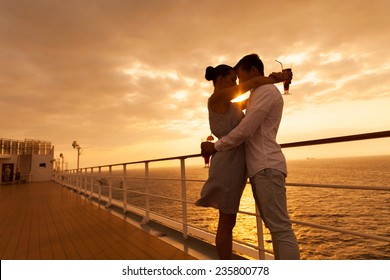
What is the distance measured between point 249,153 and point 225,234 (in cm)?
46

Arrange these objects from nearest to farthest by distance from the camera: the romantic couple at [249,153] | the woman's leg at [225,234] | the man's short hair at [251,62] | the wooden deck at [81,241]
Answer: the romantic couple at [249,153] < the man's short hair at [251,62] < the woman's leg at [225,234] < the wooden deck at [81,241]

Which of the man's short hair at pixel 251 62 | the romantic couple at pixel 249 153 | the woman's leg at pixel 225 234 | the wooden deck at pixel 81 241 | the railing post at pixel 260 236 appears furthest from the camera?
the wooden deck at pixel 81 241

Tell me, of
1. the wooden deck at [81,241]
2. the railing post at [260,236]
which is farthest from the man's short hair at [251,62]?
the wooden deck at [81,241]

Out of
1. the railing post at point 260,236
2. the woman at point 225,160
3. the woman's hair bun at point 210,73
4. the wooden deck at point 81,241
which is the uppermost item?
the woman's hair bun at point 210,73

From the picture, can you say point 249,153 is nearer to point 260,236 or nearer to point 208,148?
point 208,148

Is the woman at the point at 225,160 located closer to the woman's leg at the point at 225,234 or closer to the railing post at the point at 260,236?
the woman's leg at the point at 225,234

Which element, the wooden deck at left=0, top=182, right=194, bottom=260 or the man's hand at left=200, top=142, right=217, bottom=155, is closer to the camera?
the man's hand at left=200, top=142, right=217, bottom=155

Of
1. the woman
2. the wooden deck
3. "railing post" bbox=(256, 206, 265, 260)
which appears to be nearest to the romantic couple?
the woman

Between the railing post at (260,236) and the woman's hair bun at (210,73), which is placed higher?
the woman's hair bun at (210,73)

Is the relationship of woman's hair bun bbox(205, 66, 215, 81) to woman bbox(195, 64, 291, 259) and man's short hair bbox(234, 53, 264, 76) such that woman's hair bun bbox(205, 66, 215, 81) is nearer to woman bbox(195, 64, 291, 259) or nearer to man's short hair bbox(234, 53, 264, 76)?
woman bbox(195, 64, 291, 259)

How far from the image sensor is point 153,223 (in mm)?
3109

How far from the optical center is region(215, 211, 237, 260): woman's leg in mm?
1207

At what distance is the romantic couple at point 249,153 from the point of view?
0.96 m

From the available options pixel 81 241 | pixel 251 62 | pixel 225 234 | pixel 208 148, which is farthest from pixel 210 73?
pixel 81 241
